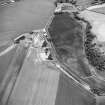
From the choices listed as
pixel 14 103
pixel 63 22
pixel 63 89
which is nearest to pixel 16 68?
pixel 14 103

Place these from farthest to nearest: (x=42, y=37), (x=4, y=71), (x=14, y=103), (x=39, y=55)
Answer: (x=42, y=37) → (x=39, y=55) → (x=4, y=71) → (x=14, y=103)

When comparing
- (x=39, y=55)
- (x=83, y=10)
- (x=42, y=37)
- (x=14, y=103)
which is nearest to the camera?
(x=14, y=103)

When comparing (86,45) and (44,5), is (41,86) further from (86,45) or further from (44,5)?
(44,5)

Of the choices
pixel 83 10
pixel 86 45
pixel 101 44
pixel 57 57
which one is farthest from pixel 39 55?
pixel 83 10

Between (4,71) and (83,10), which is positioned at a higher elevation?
(83,10)

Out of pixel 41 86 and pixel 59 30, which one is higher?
pixel 59 30

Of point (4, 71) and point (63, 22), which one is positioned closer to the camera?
point (4, 71)

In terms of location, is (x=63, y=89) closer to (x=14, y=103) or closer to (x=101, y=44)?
(x=14, y=103)

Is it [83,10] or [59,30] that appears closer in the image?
[59,30]

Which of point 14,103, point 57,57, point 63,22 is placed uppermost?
point 63,22
